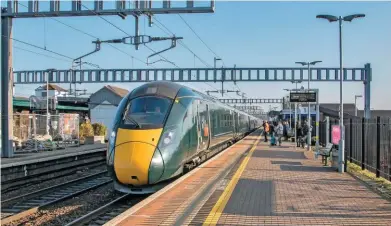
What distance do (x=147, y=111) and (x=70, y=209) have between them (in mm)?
3440

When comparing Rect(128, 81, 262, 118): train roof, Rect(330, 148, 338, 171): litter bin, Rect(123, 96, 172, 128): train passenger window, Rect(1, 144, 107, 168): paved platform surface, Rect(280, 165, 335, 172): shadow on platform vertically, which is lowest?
Rect(1, 144, 107, 168): paved platform surface

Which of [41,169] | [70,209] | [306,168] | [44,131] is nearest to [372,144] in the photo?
[306,168]

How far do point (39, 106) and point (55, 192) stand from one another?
25862mm

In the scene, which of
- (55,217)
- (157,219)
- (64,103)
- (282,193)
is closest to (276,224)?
(157,219)

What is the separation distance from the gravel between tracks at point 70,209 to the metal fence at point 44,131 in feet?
41.7

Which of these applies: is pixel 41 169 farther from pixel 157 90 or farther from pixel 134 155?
pixel 134 155

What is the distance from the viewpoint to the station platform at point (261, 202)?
8102mm

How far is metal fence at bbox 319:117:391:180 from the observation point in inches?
547

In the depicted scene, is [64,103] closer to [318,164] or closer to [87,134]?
[87,134]

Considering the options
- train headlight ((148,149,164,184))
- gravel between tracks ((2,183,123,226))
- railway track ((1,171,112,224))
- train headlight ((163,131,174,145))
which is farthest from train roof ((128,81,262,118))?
railway track ((1,171,112,224))

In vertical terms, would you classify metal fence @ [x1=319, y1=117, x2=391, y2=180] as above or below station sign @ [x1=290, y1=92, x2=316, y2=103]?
below

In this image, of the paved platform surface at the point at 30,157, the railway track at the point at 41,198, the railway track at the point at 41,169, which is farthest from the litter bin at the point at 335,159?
the paved platform surface at the point at 30,157

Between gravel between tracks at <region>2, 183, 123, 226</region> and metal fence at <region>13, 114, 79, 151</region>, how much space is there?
500 inches

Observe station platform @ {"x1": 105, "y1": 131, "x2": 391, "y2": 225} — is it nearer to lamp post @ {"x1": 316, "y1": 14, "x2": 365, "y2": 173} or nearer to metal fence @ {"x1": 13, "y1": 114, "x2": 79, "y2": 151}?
lamp post @ {"x1": 316, "y1": 14, "x2": 365, "y2": 173}
